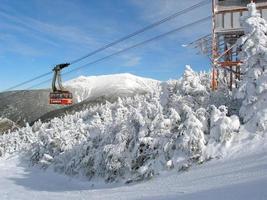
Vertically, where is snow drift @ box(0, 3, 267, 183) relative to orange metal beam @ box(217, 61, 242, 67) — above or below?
below

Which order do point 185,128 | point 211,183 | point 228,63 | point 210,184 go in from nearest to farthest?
point 210,184
point 211,183
point 185,128
point 228,63

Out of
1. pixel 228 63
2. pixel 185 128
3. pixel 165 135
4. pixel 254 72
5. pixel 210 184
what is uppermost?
pixel 228 63

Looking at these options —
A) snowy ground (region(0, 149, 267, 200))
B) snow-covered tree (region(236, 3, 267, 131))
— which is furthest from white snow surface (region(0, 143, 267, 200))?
snow-covered tree (region(236, 3, 267, 131))

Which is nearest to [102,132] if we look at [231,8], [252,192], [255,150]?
[231,8]

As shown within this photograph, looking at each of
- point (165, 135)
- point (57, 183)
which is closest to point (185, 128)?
point (165, 135)

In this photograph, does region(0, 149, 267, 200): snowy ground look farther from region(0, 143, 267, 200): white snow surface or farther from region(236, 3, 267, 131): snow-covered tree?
region(236, 3, 267, 131): snow-covered tree

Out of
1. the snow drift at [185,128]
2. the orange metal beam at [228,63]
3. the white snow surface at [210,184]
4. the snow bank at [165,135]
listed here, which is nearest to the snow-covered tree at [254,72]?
the snow drift at [185,128]

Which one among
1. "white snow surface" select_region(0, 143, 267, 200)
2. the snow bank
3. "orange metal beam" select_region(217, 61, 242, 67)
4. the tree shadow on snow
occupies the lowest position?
the tree shadow on snow

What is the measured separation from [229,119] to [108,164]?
32.9ft

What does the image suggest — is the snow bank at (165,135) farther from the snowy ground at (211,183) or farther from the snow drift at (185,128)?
the snowy ground at (211,183)

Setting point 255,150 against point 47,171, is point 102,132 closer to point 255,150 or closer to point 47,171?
point 47,171

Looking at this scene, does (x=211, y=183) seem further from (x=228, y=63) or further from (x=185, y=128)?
(x=228, y=63)

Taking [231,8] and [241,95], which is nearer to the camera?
[241,95]

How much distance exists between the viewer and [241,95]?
22438 millimetres
